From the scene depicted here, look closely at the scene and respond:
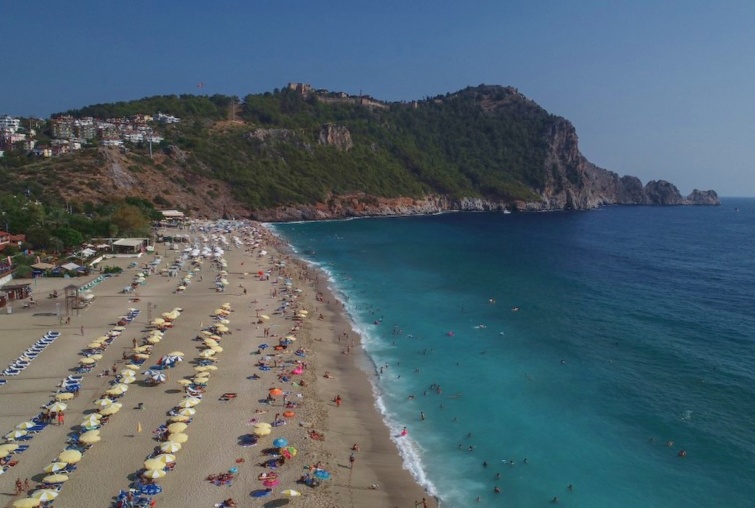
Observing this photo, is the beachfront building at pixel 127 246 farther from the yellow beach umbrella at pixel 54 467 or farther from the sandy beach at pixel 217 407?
the yellow beach umbrella at pixel 54 467

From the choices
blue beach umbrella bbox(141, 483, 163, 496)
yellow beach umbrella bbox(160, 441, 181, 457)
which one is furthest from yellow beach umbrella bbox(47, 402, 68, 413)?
blue beach umbrella bbox(141, 483, 163, 496)

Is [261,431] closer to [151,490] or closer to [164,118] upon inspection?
[151,490]

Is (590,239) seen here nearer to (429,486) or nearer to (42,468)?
(429,486)

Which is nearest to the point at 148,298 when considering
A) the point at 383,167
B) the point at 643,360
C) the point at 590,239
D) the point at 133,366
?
the point at 133,366

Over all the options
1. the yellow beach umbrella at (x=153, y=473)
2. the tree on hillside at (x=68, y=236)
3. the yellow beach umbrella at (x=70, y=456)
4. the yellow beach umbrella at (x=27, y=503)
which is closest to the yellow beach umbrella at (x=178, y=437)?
the yellow beach umbrella at (x=153, y=473)

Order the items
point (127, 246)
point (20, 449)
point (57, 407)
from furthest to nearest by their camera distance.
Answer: point (127, 246) < point (57, 407) < point (20, 449)

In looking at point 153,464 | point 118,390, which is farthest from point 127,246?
point 153,464
